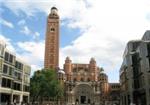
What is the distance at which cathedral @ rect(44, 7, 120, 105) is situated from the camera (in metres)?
148

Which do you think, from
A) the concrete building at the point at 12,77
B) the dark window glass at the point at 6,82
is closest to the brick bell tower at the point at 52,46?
the concrete building at the point at 12,77

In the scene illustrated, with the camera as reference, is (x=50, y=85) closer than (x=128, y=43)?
No

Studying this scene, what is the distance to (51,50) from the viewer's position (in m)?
148

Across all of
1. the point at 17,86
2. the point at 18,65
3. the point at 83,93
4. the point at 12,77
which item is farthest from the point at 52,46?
the point at 12,77

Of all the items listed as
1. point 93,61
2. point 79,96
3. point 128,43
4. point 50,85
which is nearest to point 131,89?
point 128,43

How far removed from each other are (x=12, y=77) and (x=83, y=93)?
81.9m

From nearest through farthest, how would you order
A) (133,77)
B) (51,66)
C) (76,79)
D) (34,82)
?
1. (133,77)
2. (34,82)
3. (51,66)
4. (76,79)

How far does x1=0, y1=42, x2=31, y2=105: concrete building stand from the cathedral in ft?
203

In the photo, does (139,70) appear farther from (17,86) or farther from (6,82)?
(17,86)

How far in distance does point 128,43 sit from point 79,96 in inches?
2968

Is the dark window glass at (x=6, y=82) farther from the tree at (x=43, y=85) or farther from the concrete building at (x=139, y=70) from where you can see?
the concrete building at (x=139, y=70)

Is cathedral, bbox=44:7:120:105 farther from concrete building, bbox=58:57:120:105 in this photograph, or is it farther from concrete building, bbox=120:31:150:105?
concrete building, bbox=120:31:150:105

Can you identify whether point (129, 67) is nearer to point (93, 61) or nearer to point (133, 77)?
point (133, 77)

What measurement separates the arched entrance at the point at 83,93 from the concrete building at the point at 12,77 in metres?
65.4
